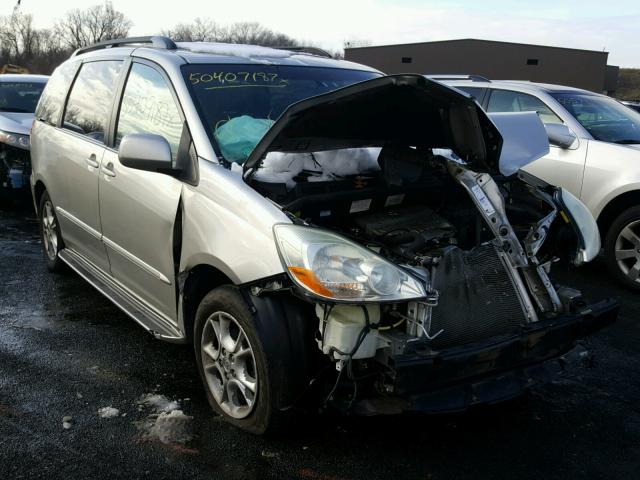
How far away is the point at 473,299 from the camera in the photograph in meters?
2.83

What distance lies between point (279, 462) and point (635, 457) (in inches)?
67.1

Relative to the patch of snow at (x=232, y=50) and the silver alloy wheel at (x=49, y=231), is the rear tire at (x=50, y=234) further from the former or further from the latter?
the patch of snow at (x=232, y=50)

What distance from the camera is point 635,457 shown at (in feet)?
9.40

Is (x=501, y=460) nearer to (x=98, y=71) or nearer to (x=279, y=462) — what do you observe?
(x=279, y=462)

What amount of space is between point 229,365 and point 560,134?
4094mm

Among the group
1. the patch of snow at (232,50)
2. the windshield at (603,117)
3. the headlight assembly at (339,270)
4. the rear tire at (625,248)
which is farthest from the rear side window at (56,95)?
the rear tire at (625,248)

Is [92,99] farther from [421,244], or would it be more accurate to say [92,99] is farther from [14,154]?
[14,154]

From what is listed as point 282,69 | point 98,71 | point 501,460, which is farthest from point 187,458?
point 98,71

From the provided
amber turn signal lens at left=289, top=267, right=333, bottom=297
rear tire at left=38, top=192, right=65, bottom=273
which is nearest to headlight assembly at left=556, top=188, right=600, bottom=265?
amber turn signal lens at left=289, top=267, right=333, bottom=297

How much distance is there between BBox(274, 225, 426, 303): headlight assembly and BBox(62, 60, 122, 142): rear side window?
7.17 feet

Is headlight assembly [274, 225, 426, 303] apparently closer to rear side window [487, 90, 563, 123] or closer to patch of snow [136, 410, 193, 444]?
patch of snow [136, 410, 193, 444]

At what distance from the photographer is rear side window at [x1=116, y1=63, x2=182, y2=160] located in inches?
134

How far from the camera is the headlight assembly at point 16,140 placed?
798 cm

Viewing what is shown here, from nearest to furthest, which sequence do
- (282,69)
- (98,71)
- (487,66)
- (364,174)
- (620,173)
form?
(364,174)
(282,69)
(98,71)
(620,173)
(487,66)
